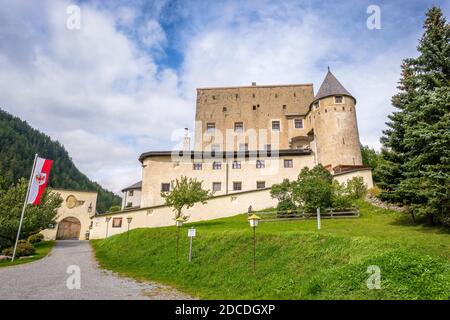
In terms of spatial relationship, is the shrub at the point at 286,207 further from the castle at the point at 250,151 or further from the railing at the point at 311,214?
the castle at the point at 250,151

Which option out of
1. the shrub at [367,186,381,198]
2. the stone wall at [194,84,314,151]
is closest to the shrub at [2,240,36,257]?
the stone wall at [194,84,314,151]

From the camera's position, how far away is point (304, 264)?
33.1 feet

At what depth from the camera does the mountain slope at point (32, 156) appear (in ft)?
295

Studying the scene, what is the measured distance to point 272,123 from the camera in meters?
46.4

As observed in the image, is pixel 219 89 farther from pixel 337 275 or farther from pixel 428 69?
pixel 337 275

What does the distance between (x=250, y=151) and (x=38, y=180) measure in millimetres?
23079

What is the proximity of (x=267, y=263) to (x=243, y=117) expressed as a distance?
3834cm

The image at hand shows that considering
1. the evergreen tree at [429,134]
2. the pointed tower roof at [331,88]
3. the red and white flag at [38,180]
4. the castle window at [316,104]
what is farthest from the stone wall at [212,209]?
the pointed tower roof at [331,88]

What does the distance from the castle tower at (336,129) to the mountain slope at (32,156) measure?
3286 inches

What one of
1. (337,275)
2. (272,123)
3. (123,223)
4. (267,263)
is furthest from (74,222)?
(337,275)

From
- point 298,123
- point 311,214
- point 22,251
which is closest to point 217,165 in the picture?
point 311,214

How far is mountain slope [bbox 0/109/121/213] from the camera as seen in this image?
89938 millimetres

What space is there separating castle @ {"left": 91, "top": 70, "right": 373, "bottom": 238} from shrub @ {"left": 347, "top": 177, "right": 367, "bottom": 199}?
40.5 inches

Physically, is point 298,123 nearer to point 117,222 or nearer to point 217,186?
point 217,186
